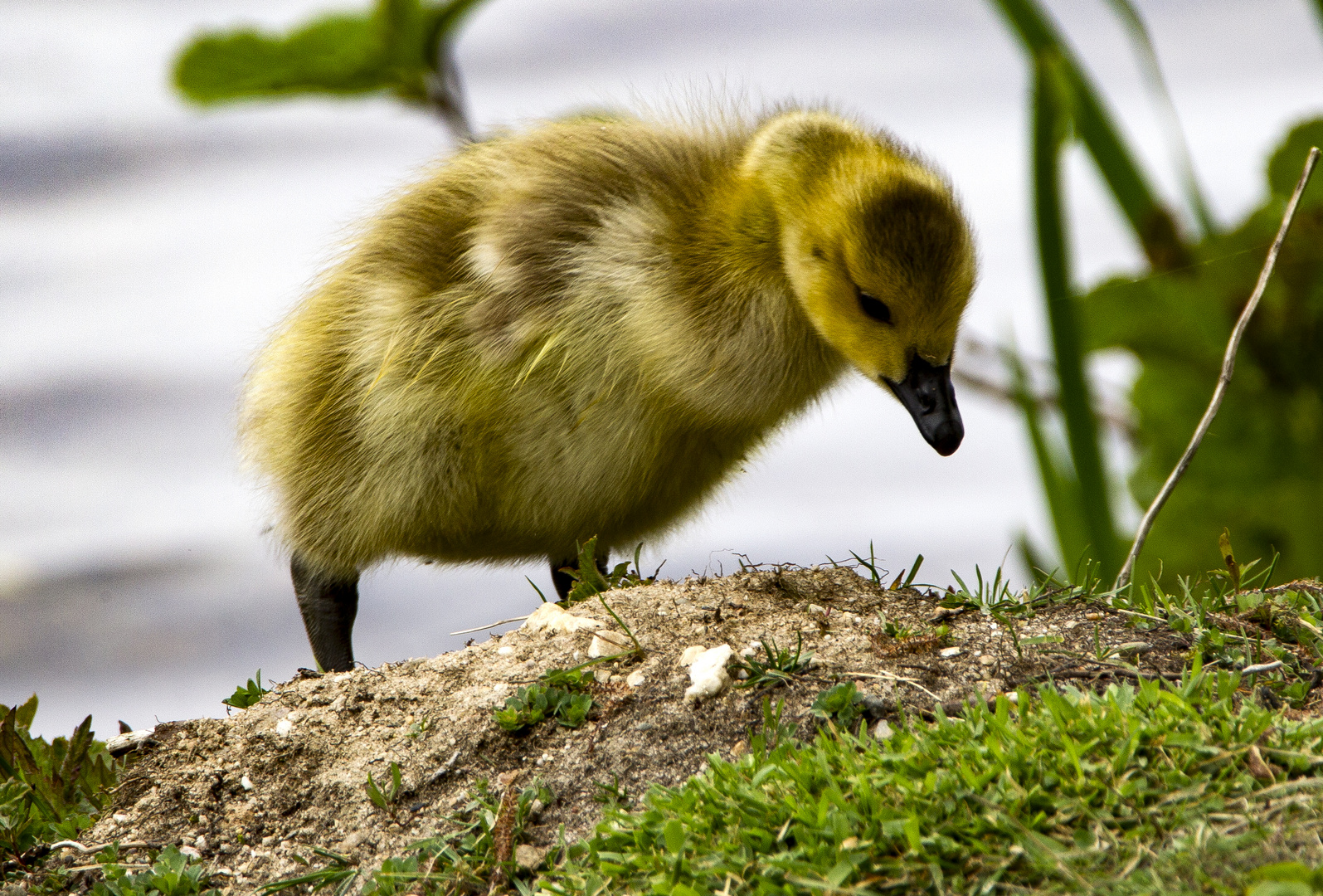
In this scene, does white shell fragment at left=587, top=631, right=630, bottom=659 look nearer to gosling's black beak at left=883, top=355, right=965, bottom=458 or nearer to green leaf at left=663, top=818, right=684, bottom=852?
green leaf at left=663, top=818, right=684, bottom=852

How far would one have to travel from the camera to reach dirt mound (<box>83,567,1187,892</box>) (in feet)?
5.72

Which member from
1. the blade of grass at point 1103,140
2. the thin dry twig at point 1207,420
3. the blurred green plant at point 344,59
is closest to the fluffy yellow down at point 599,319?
the thin dry twig at point 1207,420

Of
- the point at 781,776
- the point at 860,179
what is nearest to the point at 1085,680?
the point at 781,776

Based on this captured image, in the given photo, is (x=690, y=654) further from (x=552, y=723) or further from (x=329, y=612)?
(x=329, y=612)

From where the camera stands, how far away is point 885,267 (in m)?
2.03

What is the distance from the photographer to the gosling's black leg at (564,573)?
267cm

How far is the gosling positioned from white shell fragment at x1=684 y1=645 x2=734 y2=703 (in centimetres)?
52

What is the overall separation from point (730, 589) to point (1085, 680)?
2.04ft

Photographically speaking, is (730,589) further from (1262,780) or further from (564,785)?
(1262,780)

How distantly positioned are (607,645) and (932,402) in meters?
0.68

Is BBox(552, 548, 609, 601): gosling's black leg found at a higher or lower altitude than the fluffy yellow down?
lower

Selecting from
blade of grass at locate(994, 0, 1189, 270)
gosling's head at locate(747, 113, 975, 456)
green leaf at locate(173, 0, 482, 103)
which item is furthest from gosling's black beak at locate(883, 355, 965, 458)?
green leaf at locate(173, 0, 482, 103)

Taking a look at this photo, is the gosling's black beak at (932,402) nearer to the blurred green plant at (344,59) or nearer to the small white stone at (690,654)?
the small white stone at (690,654)

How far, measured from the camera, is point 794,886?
1354 millimetres
